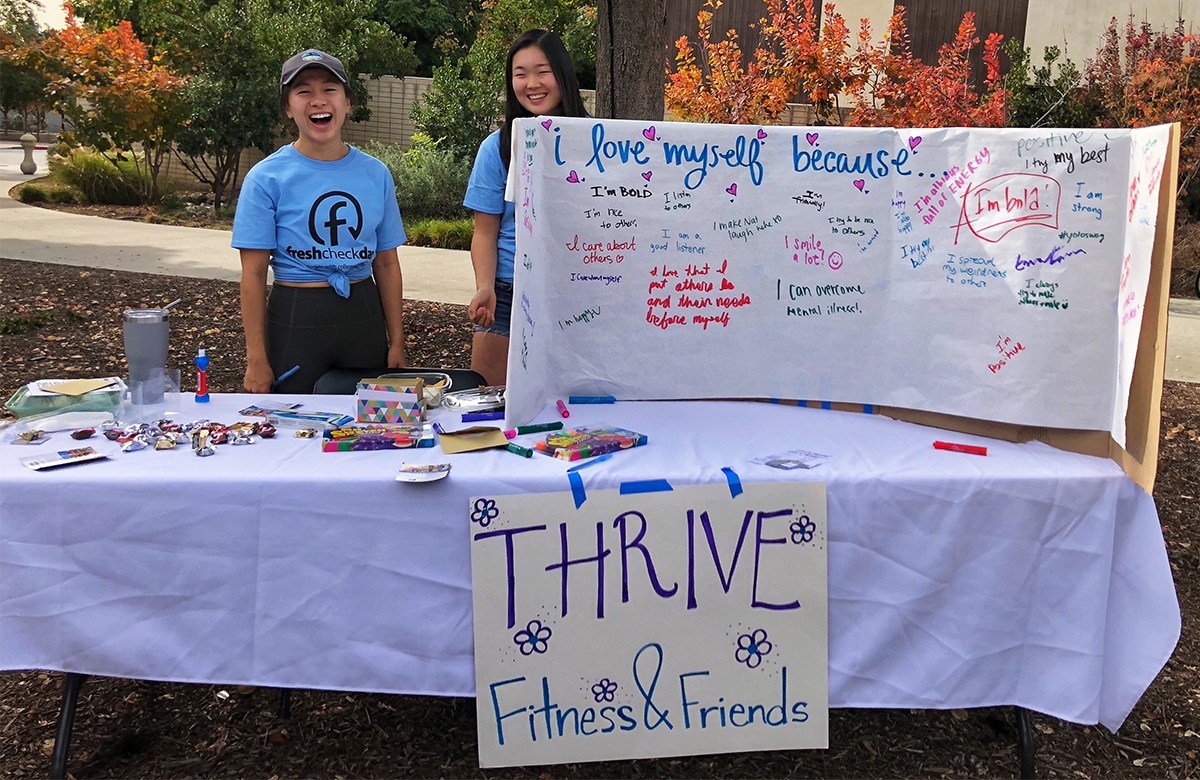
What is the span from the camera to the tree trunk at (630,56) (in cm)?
450

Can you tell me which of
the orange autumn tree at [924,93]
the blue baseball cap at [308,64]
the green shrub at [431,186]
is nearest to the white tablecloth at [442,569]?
the blue baseball cap at [308,64]

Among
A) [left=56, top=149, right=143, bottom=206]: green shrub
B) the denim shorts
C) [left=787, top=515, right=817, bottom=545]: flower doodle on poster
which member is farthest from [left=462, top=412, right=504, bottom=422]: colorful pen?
[left=56, top=149, right=143, bottom=206]: green shrub

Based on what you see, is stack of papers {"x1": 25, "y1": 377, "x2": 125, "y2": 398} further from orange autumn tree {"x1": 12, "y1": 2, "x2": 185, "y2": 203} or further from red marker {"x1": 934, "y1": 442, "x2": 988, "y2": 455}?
orange autumn tree {"x1": 12, "y1": 2, "x2": 185, "y2": 203}

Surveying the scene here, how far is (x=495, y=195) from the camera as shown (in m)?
2.94

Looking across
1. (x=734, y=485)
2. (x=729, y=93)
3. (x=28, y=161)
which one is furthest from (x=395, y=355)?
(x=28, y=161)

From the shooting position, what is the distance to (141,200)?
13172 mm

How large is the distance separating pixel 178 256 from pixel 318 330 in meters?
6.80

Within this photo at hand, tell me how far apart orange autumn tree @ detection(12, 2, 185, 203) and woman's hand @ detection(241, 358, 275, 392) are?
10860 mm

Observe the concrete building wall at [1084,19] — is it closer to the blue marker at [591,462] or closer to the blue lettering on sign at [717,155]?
the blue lettering on sign at [717,155]

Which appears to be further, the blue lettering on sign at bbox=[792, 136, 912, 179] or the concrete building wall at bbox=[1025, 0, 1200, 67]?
the concrete building wall at bbox=[1025, 0, 1200, 67]

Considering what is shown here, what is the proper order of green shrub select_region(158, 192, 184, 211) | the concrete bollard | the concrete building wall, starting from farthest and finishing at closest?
1. the concrete bollard
2. green shrub select_region(158, 192, 184, 211)
3. the concrete building wall

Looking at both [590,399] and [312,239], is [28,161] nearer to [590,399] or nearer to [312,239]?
[312,239]

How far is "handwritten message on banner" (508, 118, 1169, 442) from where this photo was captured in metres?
2.38

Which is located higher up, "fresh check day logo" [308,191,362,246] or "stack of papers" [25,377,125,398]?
"fresh check day logo" [308,191,362,246]
